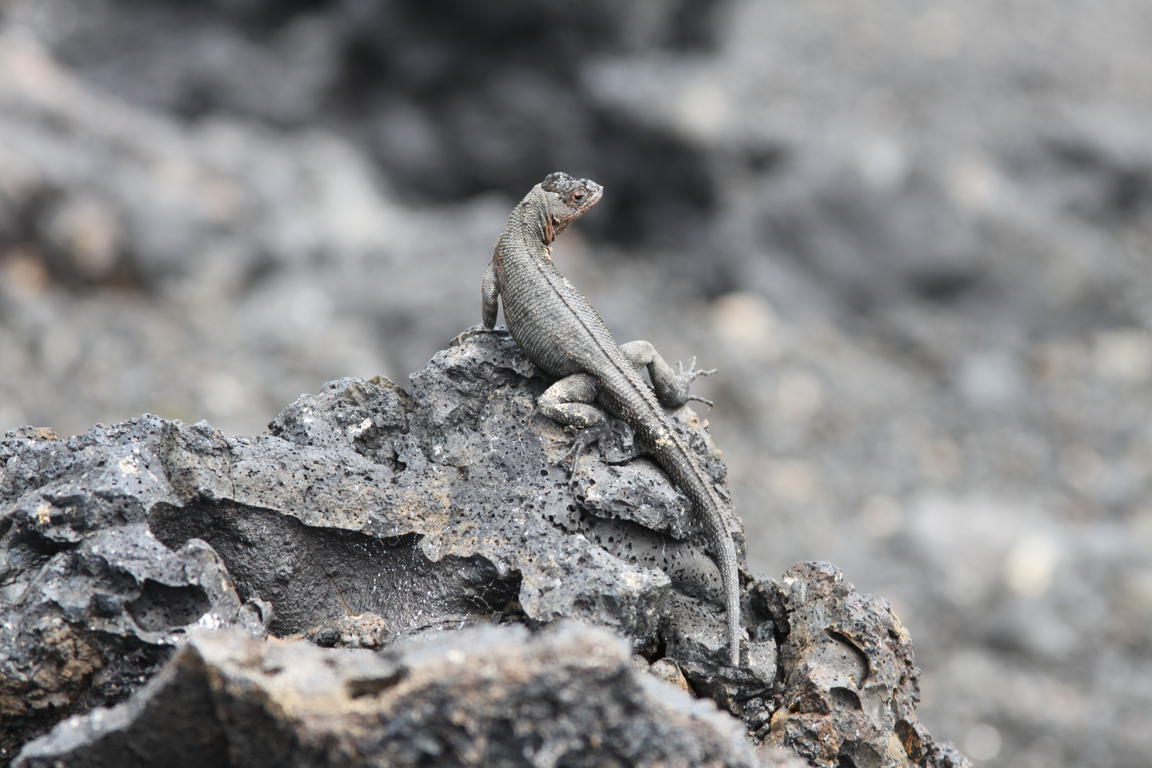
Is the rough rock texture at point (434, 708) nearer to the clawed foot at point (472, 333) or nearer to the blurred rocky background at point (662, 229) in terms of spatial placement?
the clawed foot at point (472, 333)

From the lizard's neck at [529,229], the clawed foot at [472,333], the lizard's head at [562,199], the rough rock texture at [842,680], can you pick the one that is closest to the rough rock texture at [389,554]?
the rough rock texture at [842,680]

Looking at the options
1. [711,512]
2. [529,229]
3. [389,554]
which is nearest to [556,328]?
[529,229]

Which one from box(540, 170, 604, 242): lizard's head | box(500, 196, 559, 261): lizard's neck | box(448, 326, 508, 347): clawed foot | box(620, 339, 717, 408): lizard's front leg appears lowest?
box(448, 326, 508, 347): clawed foot

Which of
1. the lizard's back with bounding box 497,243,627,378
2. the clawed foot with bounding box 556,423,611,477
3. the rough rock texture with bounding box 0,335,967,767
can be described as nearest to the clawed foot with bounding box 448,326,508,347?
the lizard's back with bounding box 497,243,627,378

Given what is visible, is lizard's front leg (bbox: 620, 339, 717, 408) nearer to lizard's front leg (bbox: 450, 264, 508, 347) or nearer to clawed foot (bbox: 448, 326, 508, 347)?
clawed foot (bbox: 448, 326, 508, 347)

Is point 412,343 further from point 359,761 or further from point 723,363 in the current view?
point 359,761

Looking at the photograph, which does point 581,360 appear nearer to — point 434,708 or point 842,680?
point 842,680

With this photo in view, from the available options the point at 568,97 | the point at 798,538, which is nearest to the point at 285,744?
the point at 798,538
